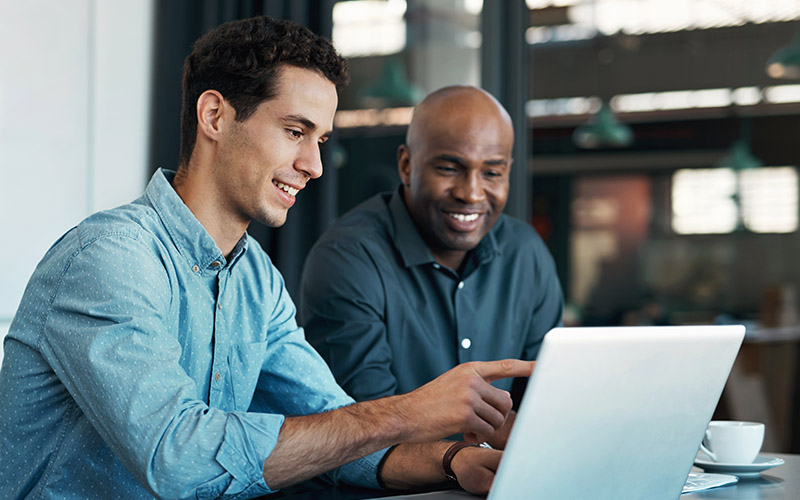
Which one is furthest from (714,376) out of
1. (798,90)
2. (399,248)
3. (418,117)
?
(798,90)

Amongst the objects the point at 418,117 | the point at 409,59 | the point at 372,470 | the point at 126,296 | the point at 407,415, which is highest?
the point at 409,59

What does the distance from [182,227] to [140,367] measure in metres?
0.30

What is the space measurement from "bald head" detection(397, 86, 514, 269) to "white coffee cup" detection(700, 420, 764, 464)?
857mm

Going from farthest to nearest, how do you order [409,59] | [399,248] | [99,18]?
[409,59] < [99,18] < [399,248]

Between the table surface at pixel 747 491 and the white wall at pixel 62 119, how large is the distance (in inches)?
71.9

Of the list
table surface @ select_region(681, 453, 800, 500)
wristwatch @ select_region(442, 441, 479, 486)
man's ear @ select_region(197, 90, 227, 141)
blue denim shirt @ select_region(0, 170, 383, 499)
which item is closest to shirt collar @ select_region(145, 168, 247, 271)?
blue denim shirt @ select_region(0, 170, 383, 499)

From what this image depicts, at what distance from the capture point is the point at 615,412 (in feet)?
3.21

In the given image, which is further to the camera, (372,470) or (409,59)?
(409,59)

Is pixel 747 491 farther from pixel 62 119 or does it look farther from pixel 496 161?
pixel 62 119

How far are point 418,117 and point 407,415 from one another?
1254 millimetres

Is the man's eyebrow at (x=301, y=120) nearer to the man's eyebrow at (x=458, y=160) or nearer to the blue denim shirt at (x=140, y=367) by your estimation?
the blue denim shirt at (x=140, y=367)

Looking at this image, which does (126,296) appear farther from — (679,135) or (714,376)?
(679,135)

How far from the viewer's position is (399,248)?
2141 millimetres

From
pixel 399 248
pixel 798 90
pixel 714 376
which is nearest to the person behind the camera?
pixel 714 376
